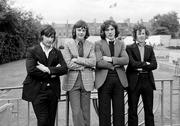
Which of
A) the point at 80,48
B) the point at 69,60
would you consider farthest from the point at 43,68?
the point at 80,48

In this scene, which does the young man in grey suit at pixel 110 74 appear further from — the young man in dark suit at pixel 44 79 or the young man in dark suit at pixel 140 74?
the young man in dark suit at pixel 44 79

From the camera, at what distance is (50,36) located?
12.0 feet

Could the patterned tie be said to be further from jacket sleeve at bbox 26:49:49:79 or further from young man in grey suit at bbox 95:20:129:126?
jacket sleeve at bbox 26:49:49:79

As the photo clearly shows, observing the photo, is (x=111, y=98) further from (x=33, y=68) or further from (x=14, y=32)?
(x=14, y=32)

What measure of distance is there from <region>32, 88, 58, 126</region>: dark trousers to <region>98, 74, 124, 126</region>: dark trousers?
697 millimetres

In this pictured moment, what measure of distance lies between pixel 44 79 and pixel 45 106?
0.36 meters

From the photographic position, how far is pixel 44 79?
3.64 meters

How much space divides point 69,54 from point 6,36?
1711 cm

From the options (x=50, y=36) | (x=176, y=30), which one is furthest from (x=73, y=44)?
(x=176, y=30)

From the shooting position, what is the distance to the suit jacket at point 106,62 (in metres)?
3.91

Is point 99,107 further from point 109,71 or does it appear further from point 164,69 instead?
point 164,69

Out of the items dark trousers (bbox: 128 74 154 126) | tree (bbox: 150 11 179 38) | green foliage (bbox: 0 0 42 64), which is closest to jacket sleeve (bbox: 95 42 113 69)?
dark trousers (bbox: 128 74 154 126)

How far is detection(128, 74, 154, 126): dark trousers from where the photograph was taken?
4172 mm

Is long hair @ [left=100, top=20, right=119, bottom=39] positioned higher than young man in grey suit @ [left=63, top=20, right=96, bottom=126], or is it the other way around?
long hair @ [left=100, top=20, right=119, bottom=39]
